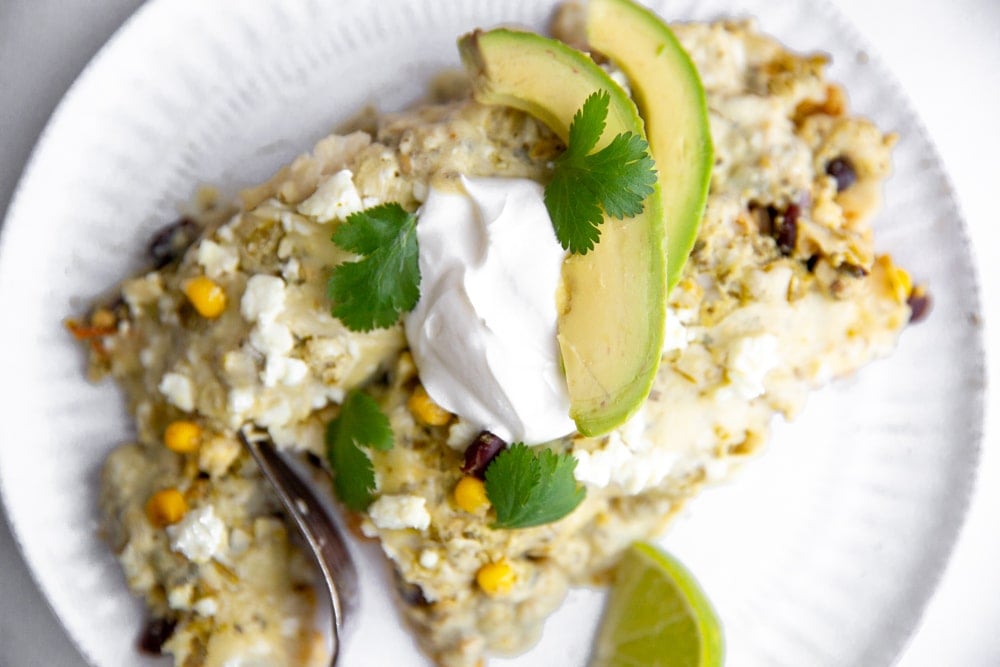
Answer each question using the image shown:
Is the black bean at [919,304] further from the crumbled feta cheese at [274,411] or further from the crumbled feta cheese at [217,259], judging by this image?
the crumbled feta cheese at [217,259]

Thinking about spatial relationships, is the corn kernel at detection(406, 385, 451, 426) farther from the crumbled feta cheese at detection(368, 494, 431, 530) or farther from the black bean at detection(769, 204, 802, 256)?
the black bean at detection(769, 204, 802, 256)

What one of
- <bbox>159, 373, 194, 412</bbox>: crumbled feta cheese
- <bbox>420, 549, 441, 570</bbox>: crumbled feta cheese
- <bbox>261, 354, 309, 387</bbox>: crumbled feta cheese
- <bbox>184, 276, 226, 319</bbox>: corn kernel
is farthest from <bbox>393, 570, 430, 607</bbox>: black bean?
<bbox>184, 276, 226, 319</bbox>: corn kernel

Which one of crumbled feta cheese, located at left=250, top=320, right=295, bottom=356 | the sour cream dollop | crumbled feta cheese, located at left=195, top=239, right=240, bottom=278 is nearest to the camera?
the sour cream dollop

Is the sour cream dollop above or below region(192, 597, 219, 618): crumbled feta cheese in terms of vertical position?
above

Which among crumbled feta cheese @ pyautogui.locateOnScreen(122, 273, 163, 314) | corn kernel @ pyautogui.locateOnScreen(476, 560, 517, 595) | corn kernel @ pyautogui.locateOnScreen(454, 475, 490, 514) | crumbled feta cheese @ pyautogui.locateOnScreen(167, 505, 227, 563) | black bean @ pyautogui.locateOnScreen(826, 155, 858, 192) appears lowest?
corn kernel @ pyautogui.locateOnScreen(476, 560, 517, 595)

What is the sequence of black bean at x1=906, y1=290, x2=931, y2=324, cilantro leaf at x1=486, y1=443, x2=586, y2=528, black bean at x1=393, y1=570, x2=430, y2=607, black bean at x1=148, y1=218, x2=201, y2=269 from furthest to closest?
1. black bean at x1=906, y1=290, x2=931, y2=324
2. black bean at x1=148, y1=218, x2=201, y2=269
3. black bean at x1=393, y1=570, x2=430, y2=607
4. cilantro leaf at x1=486, y1=443, x2=586, y2=528

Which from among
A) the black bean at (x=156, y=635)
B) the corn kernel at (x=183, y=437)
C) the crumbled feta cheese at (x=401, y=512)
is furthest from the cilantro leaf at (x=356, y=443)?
the black bean at (x=156, y=635)

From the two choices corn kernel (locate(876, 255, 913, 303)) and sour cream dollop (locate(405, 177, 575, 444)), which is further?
corn kernel (locate(876, 255, 913, 303))
